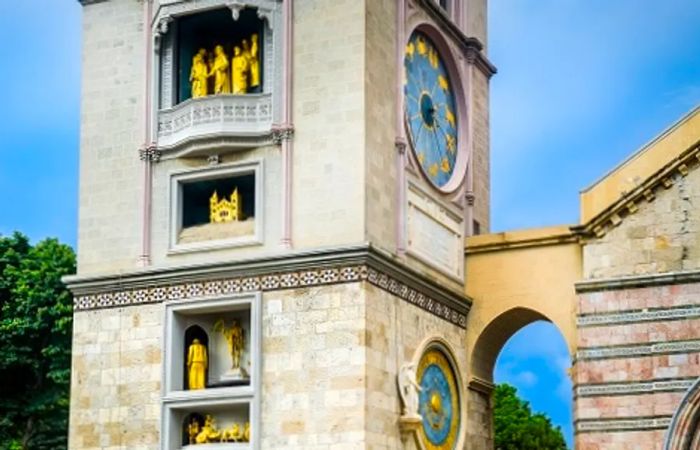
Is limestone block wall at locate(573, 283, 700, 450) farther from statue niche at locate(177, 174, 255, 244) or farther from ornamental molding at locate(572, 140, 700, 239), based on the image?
statue niche at locate(177, 174, 255, 244)

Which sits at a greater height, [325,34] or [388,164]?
[325,34]

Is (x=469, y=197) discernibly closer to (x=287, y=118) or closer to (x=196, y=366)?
(x=287, y=118)

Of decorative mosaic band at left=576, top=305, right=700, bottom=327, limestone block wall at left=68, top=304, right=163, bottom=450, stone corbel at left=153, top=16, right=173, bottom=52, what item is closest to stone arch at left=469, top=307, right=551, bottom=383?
decorative mosaic band at left=576, top=305, right=700, bottom=327

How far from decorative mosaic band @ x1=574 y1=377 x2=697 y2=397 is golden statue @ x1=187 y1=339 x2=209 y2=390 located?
551cm

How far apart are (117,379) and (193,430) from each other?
1.36 metres

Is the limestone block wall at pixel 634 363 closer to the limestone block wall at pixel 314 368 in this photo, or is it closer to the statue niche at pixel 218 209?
the limestone block wall at pixel 314 368

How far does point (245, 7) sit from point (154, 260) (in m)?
3.97

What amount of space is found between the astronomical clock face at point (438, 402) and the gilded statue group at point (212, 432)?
2.58 metres

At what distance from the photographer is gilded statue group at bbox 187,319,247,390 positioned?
22.6m

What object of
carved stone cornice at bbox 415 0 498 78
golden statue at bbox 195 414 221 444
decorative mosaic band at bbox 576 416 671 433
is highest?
carved stone cornice at bbox 415 0 498 78

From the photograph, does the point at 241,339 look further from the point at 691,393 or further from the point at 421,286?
the point at 691,393

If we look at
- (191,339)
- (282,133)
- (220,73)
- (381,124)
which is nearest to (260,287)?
(191,339)

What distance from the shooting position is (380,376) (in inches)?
854

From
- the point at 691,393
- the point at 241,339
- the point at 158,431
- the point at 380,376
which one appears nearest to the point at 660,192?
the point at 691,393
